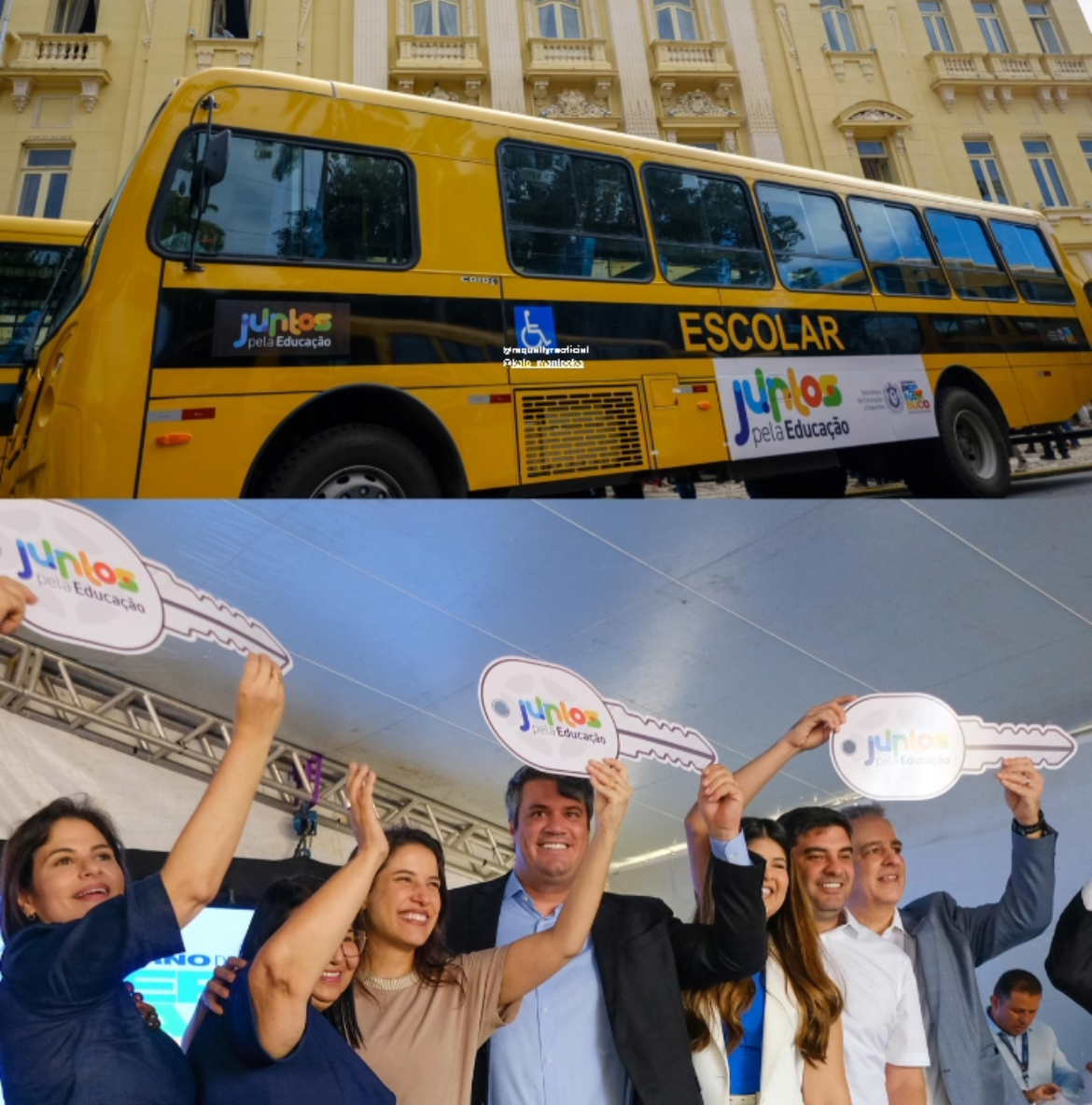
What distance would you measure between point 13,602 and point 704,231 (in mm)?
2803

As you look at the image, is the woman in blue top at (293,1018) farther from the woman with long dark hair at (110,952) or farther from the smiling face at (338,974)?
the woman with long dark hair at (110,952)

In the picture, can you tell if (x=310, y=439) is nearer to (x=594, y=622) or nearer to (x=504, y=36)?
(x=594, y=622)

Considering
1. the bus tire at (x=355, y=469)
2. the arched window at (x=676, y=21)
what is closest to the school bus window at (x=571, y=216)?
the arched window at (x=676, y=21)

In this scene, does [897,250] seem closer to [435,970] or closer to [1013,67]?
[1013,67]

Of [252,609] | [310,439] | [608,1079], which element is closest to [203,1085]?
[608,1079]

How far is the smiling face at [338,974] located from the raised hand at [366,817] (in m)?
0.36

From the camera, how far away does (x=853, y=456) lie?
351 centimetres

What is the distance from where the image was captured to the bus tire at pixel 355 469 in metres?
2.51

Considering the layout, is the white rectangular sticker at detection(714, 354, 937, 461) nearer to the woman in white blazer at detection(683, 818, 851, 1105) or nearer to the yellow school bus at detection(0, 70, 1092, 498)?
the yellow school bus at detection(0, 70, 1092, 498)

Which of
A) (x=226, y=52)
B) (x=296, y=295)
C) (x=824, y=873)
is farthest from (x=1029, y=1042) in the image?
(x=226, y=52)

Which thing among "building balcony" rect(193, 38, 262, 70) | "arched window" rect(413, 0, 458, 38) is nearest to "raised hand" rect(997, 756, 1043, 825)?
"arched window" rect(413, 0, 458, 38)

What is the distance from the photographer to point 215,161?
8.34ft

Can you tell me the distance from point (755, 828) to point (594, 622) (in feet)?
2.63

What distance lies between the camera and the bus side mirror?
254 cm
